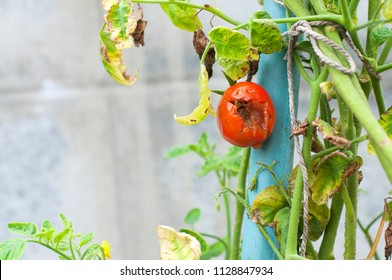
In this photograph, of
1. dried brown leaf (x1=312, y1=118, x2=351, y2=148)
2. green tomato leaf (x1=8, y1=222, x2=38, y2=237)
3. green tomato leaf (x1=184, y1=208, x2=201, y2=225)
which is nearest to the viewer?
dried brown leaf (x1=312, y1=118, x2=351, y2=148)

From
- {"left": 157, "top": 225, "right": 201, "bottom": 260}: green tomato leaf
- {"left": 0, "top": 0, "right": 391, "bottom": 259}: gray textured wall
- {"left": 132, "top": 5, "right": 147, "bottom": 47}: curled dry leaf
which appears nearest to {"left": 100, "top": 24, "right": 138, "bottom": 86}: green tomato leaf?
{"left": 132, "top": 5, "right": 147, "bottom": 47}: curled dry leaf

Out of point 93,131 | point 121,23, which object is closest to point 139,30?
point 121,23

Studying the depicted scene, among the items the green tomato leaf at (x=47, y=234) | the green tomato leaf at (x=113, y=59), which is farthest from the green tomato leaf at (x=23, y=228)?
the green tomato leaf at (x=113, y=59)

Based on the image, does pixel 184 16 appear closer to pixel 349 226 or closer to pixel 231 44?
pixel 231 44

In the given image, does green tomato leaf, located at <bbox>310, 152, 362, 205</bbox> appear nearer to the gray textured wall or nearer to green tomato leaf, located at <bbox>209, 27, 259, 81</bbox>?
green tomato leaf, located at <bbox>209, 27, 259, 81</bbox>

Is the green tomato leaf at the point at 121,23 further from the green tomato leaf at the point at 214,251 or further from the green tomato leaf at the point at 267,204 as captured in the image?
the green tomato leaf at the point at 214,251

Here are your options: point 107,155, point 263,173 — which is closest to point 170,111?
point 107,155

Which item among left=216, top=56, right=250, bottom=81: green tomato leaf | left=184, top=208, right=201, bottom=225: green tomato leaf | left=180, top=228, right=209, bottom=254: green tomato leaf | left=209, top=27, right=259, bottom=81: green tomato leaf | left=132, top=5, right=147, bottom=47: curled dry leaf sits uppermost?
left=132, top=5, right=147, bottom=47: curled dry leaf

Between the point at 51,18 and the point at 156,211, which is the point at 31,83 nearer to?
the point at 51,18
